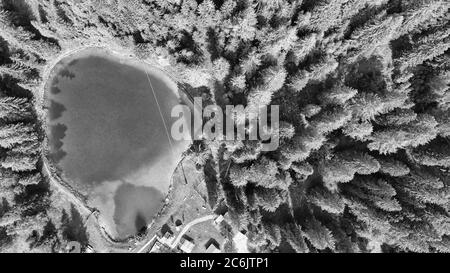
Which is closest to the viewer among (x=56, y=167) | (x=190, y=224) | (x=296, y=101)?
(x=296, y=101)

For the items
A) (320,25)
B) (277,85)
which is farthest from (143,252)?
(320,25)

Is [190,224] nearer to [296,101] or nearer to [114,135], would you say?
[114,135]

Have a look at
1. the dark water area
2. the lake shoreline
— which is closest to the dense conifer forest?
the lake shoreline

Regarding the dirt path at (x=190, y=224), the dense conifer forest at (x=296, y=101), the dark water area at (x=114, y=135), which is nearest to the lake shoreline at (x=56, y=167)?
the dark water area at (x=114, y=135)

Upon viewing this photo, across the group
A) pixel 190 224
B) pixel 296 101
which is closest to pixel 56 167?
pixel 190 224

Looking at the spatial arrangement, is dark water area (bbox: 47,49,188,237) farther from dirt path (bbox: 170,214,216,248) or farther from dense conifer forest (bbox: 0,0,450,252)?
dirt path (bbox: 170,214,216,248)

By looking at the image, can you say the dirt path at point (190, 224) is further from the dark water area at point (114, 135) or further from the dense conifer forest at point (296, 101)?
the dark water area at point (114, 135)
